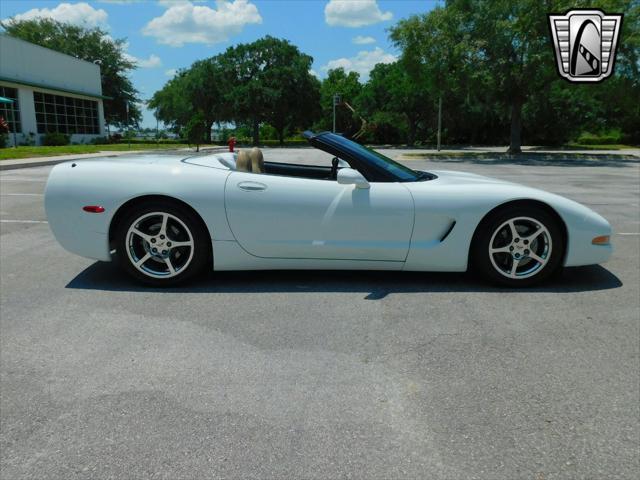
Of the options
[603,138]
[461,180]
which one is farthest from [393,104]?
[461,180]

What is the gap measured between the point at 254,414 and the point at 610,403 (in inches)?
62.3

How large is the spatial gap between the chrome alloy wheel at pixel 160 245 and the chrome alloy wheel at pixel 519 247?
2350mm

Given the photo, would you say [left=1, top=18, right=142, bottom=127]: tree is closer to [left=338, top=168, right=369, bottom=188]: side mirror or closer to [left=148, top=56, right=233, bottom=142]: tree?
[left=148, top=56, right=233, bottom=142]: tree

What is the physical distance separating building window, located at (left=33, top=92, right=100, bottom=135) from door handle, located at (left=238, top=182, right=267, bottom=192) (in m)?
39.3

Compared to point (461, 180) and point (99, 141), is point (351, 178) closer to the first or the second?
point (461, 180)

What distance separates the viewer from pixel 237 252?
418cm

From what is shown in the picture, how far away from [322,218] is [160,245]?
4.15ft

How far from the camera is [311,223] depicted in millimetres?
4102

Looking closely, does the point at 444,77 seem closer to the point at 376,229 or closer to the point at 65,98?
the point at 376,229

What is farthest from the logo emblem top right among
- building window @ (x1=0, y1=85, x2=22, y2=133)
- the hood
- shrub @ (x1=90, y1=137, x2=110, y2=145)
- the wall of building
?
shrub @ (x1=90, y1=137, x2=110, y2=145)

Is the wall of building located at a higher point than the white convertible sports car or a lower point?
higher

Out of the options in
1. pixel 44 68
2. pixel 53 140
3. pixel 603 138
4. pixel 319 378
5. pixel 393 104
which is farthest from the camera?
pixel 393 104

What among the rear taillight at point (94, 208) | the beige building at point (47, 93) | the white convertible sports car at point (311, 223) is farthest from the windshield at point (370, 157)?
the beige building at point (47, 93)

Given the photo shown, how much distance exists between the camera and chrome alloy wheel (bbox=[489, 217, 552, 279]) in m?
4.18
